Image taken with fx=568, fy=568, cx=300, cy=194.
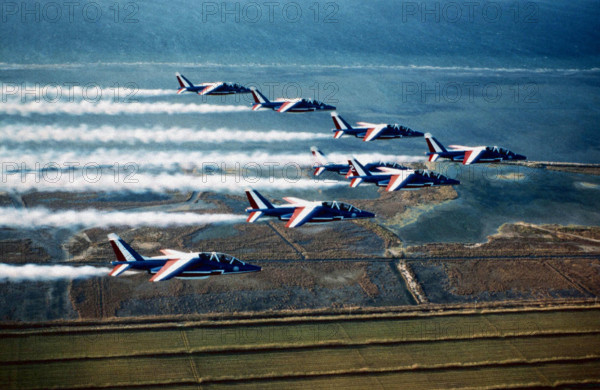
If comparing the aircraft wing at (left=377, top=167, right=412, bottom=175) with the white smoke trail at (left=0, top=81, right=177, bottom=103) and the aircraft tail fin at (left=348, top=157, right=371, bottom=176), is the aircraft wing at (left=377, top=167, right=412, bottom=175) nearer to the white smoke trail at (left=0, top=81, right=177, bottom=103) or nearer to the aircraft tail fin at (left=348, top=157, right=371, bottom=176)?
the aircraft tail fin at (left=348, top=157, right=371, bottom=176)

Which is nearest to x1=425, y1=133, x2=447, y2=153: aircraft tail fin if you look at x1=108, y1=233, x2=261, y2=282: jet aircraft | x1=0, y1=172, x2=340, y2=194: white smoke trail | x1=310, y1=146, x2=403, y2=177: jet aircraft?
x1=310, y1=146, x2=403, y2=177: jet aircraft

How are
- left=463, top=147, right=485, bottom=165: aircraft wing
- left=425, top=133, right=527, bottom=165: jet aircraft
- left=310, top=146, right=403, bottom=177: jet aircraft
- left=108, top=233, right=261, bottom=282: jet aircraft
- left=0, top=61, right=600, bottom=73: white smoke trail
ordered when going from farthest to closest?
left=0, top=61, right=600, bottom=73: white smoke trail, left=463, top=147, right=485, bottom=165: aircraft wing, left=425, top=133, right=527, bottom=165: jet aircraft, left=310, top=146, right=403, bottom=177: jet aircraft, left=108, top=233, right=261, bottom=282: jet aircraft

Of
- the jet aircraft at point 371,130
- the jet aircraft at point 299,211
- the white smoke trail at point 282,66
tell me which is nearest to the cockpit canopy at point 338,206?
the jet aircraft at point 299,211

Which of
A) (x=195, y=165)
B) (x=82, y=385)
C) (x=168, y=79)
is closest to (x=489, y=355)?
(x=82, y=385)

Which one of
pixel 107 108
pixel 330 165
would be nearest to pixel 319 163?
pixel 330 165

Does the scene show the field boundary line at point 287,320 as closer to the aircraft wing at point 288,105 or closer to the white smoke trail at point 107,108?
the aircraft wing at point 288,105

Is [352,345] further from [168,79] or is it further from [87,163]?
[168,79]
